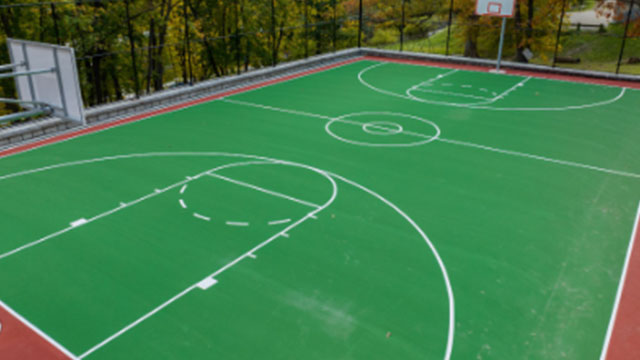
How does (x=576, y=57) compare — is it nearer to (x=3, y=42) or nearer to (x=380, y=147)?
(x=380, y=147)

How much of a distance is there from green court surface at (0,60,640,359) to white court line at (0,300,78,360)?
0.13 feet

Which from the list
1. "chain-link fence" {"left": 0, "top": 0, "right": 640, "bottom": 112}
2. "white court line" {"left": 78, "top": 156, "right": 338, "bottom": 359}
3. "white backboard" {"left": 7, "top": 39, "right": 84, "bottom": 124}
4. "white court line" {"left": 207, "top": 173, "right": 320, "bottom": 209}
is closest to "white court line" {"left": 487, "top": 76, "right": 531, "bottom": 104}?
"chain-link fence" {"left": 0, "top": 0, "right": 640, "bottom": 112}

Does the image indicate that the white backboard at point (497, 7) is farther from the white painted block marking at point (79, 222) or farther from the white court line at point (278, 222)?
the white painted block marking at point (79, 222)

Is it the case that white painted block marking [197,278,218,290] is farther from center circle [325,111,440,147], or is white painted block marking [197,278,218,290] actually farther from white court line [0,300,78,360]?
center circle [325,111,440,147]

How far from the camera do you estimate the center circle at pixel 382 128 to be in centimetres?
1053

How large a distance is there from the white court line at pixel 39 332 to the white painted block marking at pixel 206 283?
136 cm

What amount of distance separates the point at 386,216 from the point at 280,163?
2.46 metres

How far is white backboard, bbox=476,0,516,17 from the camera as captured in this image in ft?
49.4

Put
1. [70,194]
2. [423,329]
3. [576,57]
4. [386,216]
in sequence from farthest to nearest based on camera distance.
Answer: [576,57], [70,194], [386,216], [423,329]

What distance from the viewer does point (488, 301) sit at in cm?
535

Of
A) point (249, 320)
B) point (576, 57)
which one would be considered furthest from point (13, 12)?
point (576, 57)

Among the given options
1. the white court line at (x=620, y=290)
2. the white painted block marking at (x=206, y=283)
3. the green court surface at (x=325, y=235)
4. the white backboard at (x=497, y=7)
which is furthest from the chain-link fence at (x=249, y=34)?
the white court line at (x=620, y=290)

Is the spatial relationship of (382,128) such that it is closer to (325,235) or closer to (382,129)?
(382,129)

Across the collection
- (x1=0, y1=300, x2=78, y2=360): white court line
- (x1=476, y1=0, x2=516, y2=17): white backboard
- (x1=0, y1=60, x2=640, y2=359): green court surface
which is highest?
(x1=476, y1=0, x2=516, y2=17): white backboard
